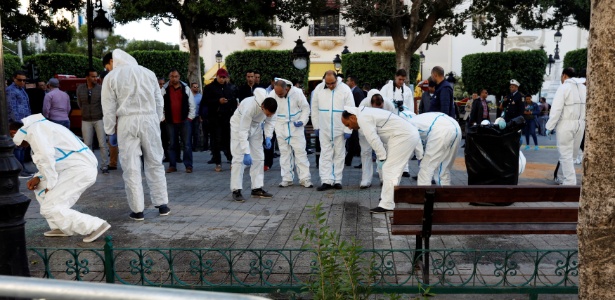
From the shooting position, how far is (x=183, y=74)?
2419cm

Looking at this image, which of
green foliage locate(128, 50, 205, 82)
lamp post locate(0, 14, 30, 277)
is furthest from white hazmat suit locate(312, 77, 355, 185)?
green foliage locate(128, 50, 205, 82)

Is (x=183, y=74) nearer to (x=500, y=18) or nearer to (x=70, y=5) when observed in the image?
(x=70, y=5)

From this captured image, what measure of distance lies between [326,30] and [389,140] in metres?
33.3

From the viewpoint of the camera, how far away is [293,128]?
9641 millimetres

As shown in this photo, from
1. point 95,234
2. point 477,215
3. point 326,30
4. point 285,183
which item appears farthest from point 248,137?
point 326,30

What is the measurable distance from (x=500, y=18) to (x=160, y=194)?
1667 centimetres

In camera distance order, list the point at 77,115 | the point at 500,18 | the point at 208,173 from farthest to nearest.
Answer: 1. the point at 500,18
2. the point at 77,115
3. the point at 208,173

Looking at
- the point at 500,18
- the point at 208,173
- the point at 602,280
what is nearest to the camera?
the point at 602,280

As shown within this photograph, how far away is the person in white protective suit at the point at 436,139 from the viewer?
25.2 feet

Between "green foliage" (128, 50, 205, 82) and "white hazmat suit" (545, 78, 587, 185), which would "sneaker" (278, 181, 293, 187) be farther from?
"green foliage" (128, 50, 205, 82)

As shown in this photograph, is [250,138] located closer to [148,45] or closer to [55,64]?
[55,64]

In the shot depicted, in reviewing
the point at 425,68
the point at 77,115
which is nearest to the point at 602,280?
the point at 77,115

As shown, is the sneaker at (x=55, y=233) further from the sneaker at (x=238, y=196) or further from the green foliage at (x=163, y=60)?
the green foliage at (x=163, y=60)

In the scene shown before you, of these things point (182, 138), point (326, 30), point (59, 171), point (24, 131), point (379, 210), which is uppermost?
point (326, 30)
